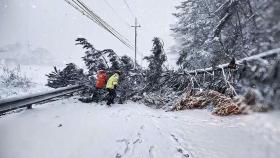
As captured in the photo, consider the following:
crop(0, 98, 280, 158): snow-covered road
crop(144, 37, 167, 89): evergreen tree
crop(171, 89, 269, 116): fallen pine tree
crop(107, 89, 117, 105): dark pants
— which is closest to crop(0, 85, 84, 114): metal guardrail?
crop(0, 98, 280, 158): snow-covered road

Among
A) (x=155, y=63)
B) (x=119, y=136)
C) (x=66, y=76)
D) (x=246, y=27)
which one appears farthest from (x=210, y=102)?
(x=66, y=76)

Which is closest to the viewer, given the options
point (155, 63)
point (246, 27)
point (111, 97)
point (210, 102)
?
point (246, 27)

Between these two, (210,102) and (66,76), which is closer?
(210,102)

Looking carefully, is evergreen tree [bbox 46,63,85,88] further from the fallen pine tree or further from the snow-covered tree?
the snow-covered tree

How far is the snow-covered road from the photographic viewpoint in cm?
463

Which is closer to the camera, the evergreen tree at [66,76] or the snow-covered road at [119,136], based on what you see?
the snow-covered road at [119,136]

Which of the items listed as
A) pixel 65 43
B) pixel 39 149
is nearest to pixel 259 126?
pixel 39 149

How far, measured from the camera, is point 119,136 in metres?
5.81

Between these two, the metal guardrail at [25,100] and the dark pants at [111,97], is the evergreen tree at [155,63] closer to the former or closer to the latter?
the dark pants at [111,97]

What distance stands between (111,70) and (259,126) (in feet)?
39.1

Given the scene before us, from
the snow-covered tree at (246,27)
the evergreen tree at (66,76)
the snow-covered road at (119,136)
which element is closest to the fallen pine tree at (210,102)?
the snow-covered road at (119,136)

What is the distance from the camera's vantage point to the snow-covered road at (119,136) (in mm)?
4629

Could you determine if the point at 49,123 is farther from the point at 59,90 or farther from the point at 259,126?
the point at 259,126

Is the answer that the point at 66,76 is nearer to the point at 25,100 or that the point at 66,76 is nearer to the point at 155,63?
the point at 155,63
